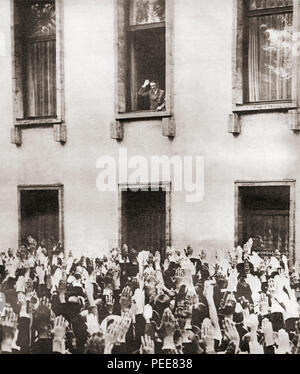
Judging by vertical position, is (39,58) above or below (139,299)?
above

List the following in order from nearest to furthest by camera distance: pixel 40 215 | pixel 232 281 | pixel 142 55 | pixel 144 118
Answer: pixel 232 281 → pixel 142 55 → pixel 144 118 → pixel 40 215

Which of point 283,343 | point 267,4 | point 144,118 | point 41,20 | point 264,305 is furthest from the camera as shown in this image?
point 41,20

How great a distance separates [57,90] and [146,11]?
4.91 ft

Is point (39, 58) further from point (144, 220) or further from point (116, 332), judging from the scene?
point (116, 332)

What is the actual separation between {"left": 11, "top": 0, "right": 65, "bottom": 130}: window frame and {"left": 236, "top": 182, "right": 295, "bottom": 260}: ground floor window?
2.52m

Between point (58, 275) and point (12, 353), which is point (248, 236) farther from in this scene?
point (12, 353)

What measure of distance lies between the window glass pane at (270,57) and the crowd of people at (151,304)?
5.96ft

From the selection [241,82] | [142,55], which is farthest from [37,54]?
[241,82]

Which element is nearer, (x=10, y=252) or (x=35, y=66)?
(x=10, y=252)

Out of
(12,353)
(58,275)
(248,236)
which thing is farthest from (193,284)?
(12,353)

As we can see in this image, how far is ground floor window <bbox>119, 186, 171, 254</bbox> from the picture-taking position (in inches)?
285

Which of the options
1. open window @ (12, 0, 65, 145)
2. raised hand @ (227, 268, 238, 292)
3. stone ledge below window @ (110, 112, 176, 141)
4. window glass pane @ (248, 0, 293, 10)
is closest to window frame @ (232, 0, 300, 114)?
window glass pane @ (248, 0, 293, 10)

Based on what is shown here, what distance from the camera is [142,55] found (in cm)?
747

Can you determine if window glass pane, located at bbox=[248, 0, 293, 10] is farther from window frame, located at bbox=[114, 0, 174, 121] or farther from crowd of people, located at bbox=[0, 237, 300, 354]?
crowd of people, located at bbox=[0, 237, 300, 354]
